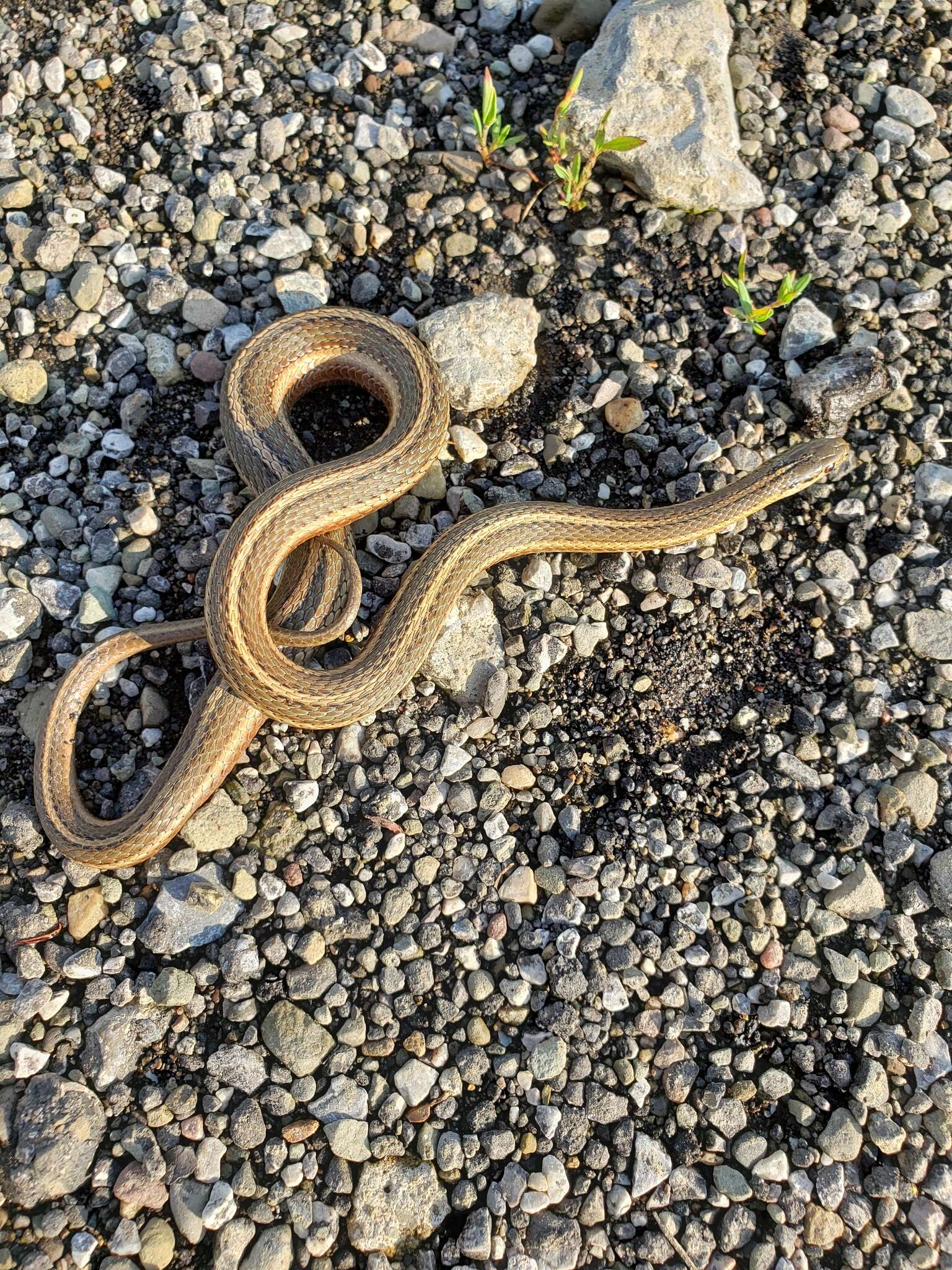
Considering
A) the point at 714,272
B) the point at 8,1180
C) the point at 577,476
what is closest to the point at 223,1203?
the point at 8,1180

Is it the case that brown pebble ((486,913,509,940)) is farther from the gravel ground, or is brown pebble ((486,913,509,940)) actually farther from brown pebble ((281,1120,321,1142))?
brown pebble ((281,1120,321,1142))

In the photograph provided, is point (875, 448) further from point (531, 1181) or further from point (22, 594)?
point (22, 594)

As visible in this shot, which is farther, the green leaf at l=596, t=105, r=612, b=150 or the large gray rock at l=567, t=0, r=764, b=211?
the large gray rock at l=567, t=0, r=764, b=211

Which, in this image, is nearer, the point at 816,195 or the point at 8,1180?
the point at 8,1180

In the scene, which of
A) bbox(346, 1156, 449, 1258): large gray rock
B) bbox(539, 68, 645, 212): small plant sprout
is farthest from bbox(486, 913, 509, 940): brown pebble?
bbox(539, 68, 645, 212): small plant sprout

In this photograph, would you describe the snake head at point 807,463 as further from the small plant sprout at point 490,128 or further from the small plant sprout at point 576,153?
the small plant sprout at point 490,128
